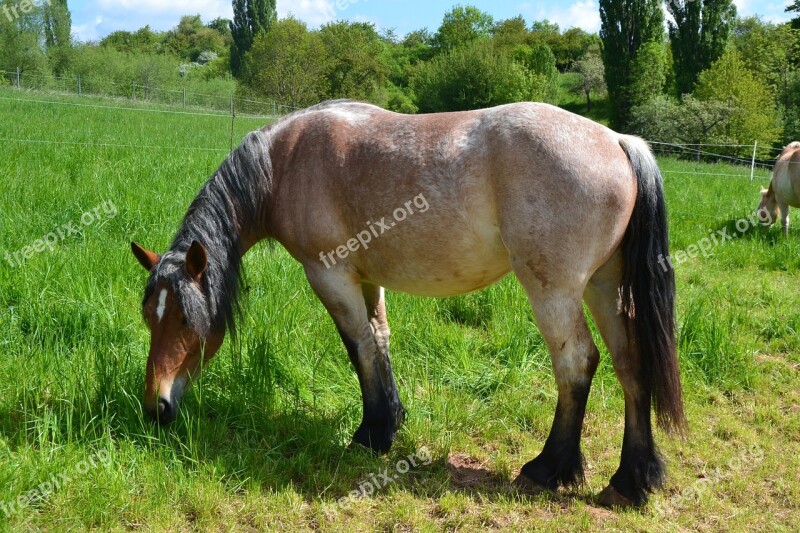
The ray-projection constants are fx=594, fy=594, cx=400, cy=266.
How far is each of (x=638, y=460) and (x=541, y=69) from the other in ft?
184

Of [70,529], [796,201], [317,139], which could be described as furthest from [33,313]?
[796,201]

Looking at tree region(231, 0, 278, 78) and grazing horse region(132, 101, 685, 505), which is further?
tree region(231, 0, 278, 78)

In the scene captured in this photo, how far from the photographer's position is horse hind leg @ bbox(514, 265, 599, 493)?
2.92 metres

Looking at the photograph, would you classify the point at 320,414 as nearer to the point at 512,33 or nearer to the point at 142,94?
the point at 142,94

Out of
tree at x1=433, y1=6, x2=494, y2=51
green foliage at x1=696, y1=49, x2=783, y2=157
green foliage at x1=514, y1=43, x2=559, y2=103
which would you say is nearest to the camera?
green foliage at x1=696, y1=49, x2=783, y2=157

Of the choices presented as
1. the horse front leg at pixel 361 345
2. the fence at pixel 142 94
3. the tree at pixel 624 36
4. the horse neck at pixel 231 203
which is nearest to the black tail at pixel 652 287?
the horse front leg at pixel 361 345

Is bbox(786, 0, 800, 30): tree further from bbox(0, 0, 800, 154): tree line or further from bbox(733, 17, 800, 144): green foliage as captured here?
bbox(733, 17, 800, 144): green foliage

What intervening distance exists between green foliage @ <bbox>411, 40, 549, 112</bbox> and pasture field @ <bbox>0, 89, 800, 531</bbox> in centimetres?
4405

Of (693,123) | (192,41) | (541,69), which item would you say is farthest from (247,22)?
(192,41)

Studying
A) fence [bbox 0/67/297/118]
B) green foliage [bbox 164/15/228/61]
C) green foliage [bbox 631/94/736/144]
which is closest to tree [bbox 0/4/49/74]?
fence [bbox 0/67/297/118]

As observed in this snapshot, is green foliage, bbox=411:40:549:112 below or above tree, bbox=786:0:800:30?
below

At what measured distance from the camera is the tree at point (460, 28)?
6869 centimetres

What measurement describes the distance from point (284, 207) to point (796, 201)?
9.13 metres

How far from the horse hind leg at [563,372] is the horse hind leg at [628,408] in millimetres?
224
